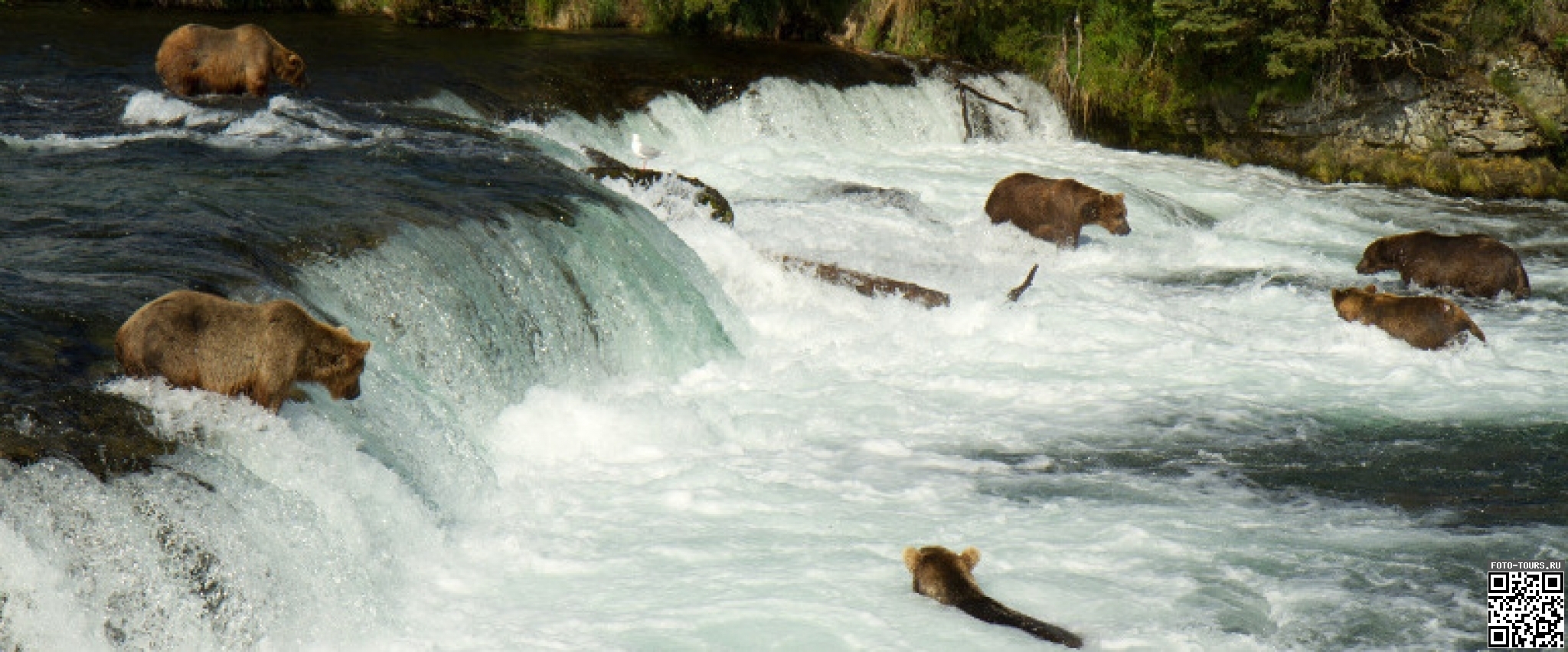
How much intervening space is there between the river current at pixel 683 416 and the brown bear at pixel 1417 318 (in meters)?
0.12

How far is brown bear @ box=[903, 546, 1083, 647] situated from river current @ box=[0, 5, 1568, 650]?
60 mm

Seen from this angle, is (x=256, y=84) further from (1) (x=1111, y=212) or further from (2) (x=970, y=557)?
(2) (x=970, y=557)

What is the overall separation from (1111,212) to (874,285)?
2.98m

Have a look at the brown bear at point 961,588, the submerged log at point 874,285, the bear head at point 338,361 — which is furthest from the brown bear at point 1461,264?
the bear head at point 338,361

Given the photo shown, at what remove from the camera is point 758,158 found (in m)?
13.3

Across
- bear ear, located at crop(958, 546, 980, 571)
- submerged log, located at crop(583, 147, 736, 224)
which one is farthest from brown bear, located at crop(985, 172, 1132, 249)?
bear ear, located at crop(958, 546, 980, 571)

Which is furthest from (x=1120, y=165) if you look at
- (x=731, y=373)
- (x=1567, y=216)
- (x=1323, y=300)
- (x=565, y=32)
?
(x=731, y=373)

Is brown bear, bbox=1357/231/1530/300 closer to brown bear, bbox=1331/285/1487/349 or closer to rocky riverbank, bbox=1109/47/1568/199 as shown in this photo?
brown bear, bbox=1331/285/1487/349

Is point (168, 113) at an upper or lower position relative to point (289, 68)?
lower

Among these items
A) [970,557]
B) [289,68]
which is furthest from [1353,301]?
[289,68]

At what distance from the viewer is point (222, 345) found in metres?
4.93

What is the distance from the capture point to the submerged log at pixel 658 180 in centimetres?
998

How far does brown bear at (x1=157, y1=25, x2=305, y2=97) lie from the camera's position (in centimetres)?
1080

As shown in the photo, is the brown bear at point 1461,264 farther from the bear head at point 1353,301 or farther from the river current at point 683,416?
the bear head at point 1353,301
